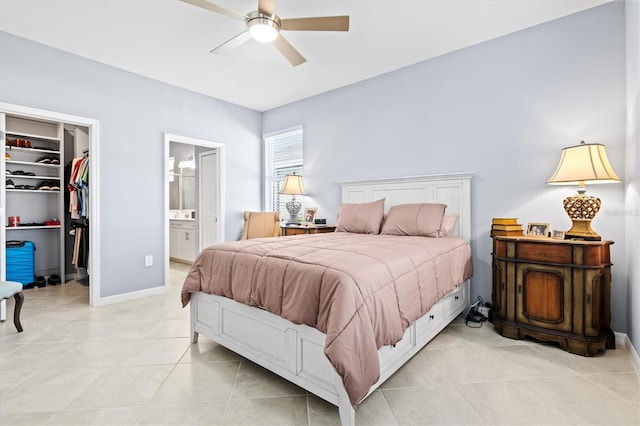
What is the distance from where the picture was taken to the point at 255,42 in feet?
10.2

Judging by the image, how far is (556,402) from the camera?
1.68 metres

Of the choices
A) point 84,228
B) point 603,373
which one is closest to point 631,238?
point 603,373

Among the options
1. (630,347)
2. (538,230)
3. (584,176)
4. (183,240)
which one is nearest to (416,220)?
(538,230)

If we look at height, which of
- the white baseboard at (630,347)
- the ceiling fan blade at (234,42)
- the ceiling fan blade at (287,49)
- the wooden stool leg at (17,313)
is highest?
the ceiling fan blade at (234,42)

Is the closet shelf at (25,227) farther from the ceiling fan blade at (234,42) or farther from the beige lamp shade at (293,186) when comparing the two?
the ceiling fan blade at (234,42)

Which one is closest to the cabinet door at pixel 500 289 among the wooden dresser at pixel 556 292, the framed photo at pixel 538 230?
the wooden dresser at pixel 556 292

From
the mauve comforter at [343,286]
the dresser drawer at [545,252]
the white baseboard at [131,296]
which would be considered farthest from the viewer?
the white baseboard at [131,296]

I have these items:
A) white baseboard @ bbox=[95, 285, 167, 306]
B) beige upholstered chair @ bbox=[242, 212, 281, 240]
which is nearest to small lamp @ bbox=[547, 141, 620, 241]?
beige upholstered chair @ bbox=[242, 212, 281, 240]

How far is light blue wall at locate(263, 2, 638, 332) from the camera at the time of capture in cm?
252

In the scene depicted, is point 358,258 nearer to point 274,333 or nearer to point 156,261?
point 274,333

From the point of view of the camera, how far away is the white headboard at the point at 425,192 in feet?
10.5

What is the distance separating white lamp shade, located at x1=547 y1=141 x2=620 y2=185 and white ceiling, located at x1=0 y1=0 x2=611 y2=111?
1.27 metres

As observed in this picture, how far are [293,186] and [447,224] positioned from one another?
223cm

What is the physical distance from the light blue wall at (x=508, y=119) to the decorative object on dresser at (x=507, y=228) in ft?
0.90
